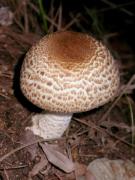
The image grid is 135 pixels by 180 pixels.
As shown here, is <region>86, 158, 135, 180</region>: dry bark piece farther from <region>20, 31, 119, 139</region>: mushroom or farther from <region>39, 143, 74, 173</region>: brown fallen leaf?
<region>20, 31, 119, 139</region>: mushroom

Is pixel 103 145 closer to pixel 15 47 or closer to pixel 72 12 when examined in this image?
pixel 15 47

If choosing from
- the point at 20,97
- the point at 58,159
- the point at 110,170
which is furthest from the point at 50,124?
the point at 110,170

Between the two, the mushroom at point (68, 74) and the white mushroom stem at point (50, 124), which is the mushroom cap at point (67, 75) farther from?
the white mushroom stem at point (50, 124)

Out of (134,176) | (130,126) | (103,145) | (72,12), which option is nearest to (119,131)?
(130,126)

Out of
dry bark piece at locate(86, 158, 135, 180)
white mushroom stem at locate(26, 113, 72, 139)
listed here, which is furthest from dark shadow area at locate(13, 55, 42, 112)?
dry bark piece at locate(86, 158, 135, 180)

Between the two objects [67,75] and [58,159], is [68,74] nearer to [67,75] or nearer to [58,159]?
[67,75]

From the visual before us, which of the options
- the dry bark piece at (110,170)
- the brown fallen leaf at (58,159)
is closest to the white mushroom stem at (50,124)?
the brown fallen leaf at (58,159)
